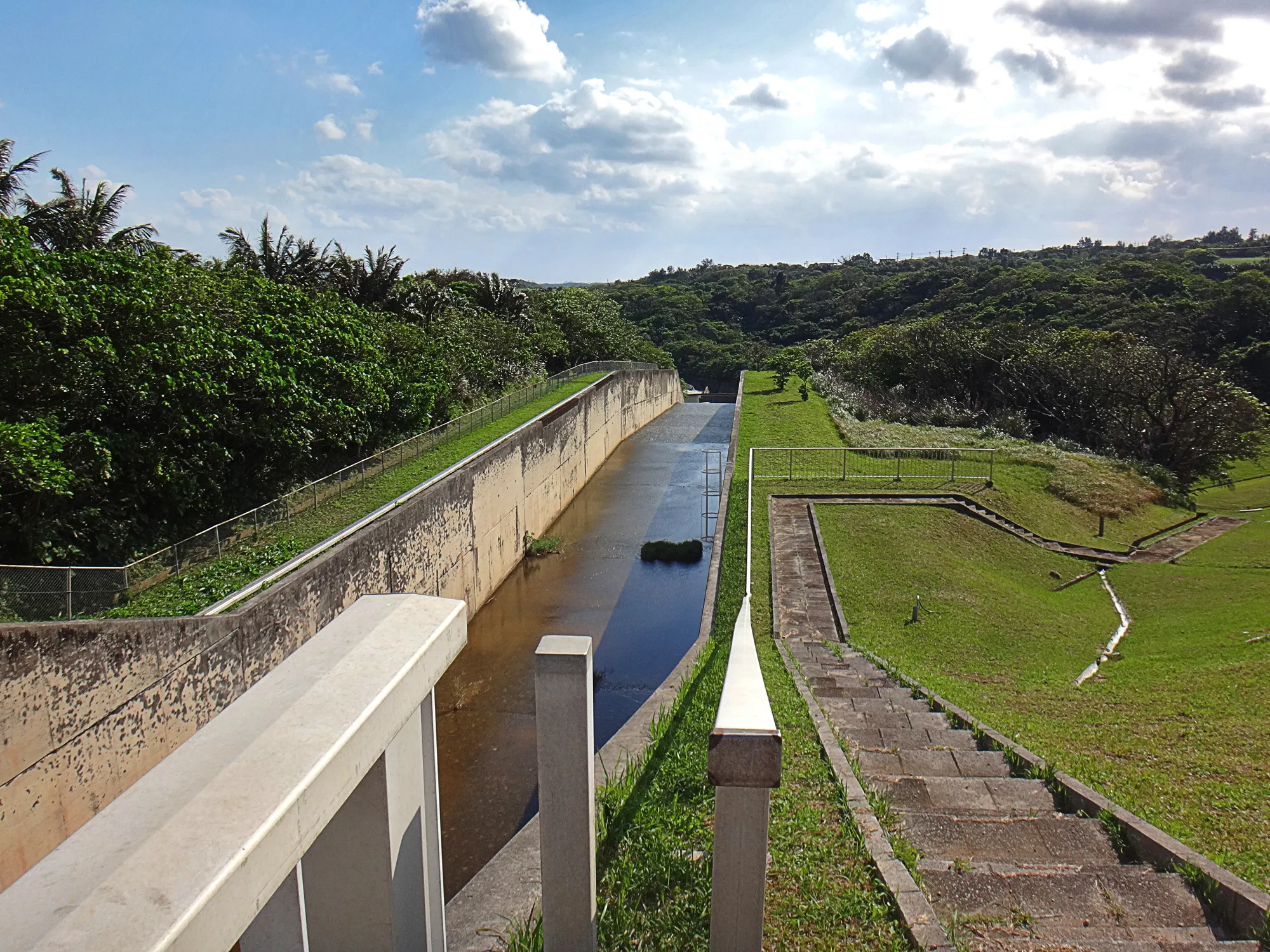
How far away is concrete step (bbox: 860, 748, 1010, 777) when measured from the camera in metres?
5.79

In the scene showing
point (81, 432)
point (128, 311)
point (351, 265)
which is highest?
point (351, 265)

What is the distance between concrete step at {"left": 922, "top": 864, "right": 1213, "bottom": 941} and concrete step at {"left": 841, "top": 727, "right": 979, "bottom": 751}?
187 cm

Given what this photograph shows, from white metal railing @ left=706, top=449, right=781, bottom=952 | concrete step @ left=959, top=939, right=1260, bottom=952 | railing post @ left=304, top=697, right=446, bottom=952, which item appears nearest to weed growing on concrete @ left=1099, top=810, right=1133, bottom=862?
concrete step @ left=959, top=939, right=1260, bottom=952

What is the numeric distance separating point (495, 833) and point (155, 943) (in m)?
8.91

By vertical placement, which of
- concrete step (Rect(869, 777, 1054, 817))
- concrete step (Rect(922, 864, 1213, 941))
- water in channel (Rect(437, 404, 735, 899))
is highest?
concrete step (Rect(922, 864, 1213, 941))

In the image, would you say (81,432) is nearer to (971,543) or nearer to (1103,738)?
(1103,738)

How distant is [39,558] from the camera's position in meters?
9.16

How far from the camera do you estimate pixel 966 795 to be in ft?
17.6

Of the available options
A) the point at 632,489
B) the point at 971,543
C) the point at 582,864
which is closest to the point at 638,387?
the point at 632,489

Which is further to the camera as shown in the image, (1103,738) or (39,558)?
(39,558)

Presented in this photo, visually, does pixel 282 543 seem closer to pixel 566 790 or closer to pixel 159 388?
pixel 159 388

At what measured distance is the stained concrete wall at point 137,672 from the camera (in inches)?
247

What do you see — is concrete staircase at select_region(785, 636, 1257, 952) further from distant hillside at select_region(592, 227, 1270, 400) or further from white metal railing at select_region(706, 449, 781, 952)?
distant hillside at select_region(592, 227, 1270, 400)

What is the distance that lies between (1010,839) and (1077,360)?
25.0 meters
